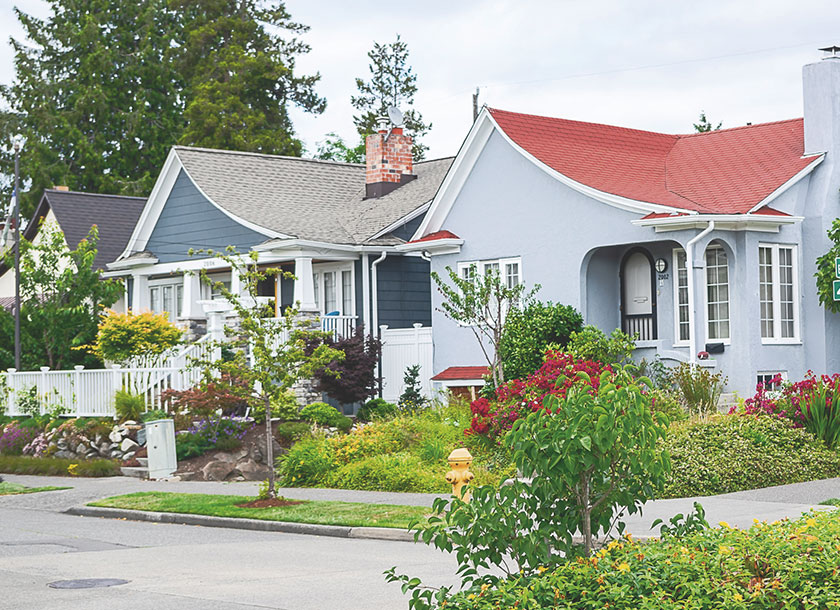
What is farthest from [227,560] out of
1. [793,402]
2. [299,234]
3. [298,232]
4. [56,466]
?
[298,232]

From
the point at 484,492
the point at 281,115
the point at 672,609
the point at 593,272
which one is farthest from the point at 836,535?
the point at 281,115

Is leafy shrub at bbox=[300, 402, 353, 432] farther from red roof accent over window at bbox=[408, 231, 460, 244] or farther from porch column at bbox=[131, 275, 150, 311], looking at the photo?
porch column at bbox=[131, 275, 150, 311]

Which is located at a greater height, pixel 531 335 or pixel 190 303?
pixel 190 303

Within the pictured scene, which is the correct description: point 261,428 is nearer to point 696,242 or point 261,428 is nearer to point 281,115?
point 696,242

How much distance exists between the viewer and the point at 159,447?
2280 cm

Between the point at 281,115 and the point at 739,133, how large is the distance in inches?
1356

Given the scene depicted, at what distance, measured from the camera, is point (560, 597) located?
294 inches

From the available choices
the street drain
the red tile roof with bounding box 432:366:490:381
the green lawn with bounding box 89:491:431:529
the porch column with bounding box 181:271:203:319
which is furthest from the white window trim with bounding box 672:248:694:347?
the street drain

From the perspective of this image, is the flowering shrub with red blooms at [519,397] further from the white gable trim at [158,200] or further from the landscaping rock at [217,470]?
the white gable trim at [158,200]

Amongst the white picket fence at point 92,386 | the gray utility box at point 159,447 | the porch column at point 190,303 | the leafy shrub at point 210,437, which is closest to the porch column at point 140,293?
the porch column at point 190,303

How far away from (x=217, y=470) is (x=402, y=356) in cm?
679


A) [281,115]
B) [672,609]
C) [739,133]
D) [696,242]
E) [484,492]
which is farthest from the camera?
[281,115]

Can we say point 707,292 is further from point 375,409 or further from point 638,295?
point 375,409

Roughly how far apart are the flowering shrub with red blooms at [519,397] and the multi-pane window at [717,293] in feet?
13.2
